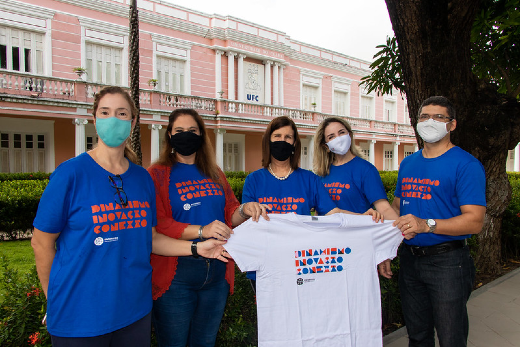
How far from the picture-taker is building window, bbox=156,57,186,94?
16969mm

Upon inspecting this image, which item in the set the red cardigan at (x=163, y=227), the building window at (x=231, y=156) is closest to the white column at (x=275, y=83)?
the building window at (x=231, y=156)

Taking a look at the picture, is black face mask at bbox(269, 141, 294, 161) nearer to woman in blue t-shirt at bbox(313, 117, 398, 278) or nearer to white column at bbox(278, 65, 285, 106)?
woman in blue t-shirt at bbox(313, 117, 398, 278)

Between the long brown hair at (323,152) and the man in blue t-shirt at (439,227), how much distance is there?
58cm

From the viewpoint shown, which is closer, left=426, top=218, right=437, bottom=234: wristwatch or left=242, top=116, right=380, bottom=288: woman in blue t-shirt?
left=426, top=218, right=437, bottom=234: wristwatch

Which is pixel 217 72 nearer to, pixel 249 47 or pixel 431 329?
pixel 249 47

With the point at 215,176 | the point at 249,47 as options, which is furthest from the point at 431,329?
the point at 249,47

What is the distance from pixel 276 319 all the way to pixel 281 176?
0.95 m

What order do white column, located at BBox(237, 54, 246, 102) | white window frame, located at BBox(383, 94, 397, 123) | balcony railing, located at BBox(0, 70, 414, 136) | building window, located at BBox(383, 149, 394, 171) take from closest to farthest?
balcony railing, located at BBox(0, 70, 414, 136)
white column, located at BBox(237, 54, 246, 102)
white window frame, located at BBox(383, 94, 397, 123)
building window, located at BBox(383, 149, 394, 171)

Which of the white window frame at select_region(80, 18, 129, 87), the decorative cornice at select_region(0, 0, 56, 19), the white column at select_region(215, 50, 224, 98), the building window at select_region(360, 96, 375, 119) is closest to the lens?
the decorative cornice at select_region(0, 0, 56, 19)

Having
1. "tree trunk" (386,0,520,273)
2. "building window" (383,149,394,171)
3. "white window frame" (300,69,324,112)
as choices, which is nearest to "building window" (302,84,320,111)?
"white window frame" (300,69,324,112)

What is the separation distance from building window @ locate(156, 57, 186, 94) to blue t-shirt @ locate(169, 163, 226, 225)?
50.6ft

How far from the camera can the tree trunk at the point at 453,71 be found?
4.07 metres

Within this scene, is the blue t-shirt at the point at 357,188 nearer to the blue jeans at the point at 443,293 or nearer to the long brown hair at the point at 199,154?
the blue jeans at the point at 443,293

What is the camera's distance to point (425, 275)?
256 centimetres
